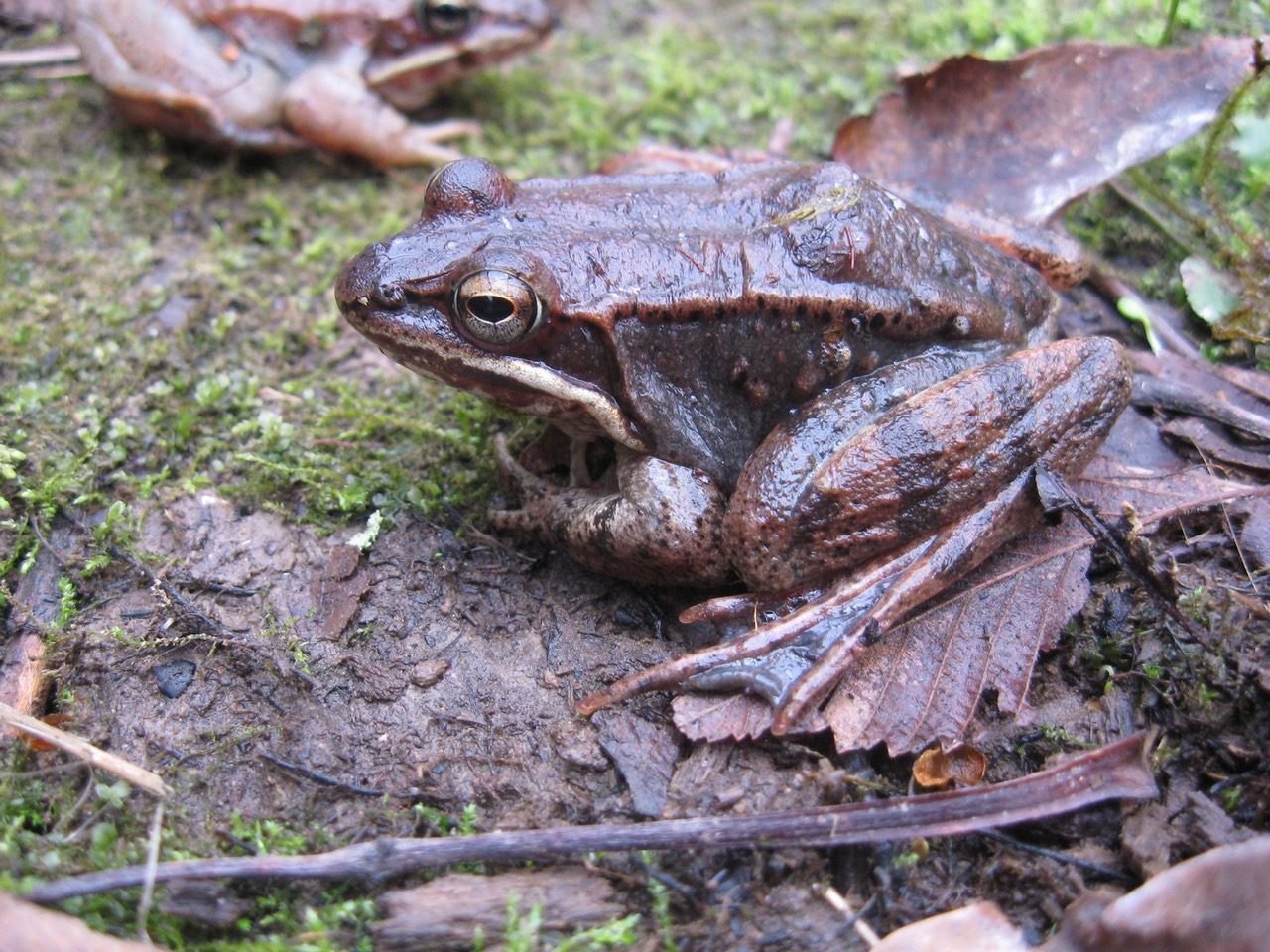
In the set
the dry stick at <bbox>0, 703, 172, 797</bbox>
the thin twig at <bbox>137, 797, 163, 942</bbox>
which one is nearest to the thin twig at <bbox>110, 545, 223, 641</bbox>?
the dry stick at <bbox>0, 703, 172, 797</bbox>

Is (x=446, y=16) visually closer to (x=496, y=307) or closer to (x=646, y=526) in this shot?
(x=496, y=307)

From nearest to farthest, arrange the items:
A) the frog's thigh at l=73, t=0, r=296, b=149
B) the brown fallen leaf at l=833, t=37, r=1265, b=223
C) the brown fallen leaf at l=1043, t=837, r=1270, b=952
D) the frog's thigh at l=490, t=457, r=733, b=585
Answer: the brown fallen leaf at l=1043, t=837, r=1270, b=952 → the frog's thigh at l=490, t=457, r=733, b=585 → the brown fallen leaf at l=833, t=37, r=1265, b=223 → the frog's thigh at l=73, t=0, r=296, b=149

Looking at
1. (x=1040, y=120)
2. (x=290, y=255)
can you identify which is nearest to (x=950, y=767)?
(x=1040, y=120)

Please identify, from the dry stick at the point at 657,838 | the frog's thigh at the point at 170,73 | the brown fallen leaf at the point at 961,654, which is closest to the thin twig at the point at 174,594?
the dry stick at the point at 657,838

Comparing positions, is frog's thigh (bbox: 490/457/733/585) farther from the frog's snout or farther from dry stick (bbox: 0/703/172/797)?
dry stick (bbox: 0/703/172/797)

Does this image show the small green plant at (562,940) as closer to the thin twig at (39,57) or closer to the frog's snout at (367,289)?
the frog's snout at (367,289)

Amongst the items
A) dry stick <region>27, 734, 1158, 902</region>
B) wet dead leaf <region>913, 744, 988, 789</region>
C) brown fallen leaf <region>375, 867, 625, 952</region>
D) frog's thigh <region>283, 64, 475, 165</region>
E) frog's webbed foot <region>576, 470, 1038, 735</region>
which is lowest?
brown fallen leaf <region>375, 867, 625, 952</region>

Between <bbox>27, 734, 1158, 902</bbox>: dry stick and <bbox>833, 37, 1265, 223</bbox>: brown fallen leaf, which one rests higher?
<bbox>833, 37, 1265, 223</bbox>: brown fallen leaf
